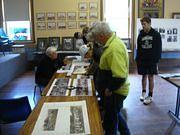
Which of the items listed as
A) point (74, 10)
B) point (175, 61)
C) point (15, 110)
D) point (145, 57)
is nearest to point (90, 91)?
point (15, 110)

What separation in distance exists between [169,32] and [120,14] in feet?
5.22

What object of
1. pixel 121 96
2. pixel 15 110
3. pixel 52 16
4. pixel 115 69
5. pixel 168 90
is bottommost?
pixel 168 90

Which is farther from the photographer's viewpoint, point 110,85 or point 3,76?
point 3,76

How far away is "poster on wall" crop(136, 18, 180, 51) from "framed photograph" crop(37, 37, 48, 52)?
10.9 feet

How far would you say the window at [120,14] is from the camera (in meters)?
8.05

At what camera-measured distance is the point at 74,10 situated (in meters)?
7.93

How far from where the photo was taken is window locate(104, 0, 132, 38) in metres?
8.05

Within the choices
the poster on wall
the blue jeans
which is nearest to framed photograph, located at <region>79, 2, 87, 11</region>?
the poster on wall

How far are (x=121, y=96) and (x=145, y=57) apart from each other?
2.20 metres

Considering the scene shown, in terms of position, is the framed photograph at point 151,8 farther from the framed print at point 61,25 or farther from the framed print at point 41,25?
the framed print at point 41,25

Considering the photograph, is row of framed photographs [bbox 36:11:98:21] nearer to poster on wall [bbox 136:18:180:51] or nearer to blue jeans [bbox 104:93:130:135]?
poster on wall [bbox 136:18:180:51]

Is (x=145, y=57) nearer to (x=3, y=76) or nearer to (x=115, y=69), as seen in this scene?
(x=115, y=69)

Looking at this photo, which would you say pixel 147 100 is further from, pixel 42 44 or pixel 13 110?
pixel 42 44

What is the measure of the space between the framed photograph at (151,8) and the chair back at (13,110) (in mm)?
5978
